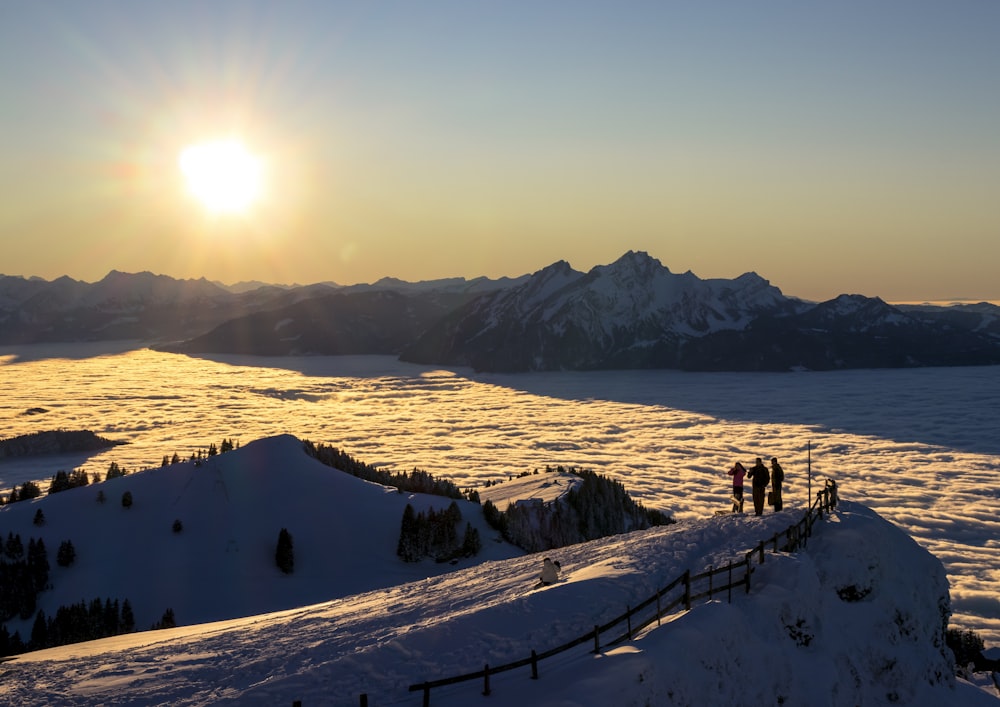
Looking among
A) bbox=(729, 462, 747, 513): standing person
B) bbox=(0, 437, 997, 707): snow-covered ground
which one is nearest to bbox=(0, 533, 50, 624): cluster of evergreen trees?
bbox=(0, 437, 997, 707): snow-covered ground

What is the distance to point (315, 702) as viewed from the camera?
22.2 meters

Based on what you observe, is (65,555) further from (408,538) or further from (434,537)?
(434,537)

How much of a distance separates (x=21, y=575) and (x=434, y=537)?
114ft

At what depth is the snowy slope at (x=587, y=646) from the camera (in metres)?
23.0

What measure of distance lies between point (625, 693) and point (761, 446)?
180m

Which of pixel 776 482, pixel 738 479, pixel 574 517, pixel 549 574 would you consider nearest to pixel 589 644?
pixel 549 574

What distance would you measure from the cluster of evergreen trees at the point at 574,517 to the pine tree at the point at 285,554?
21593mm

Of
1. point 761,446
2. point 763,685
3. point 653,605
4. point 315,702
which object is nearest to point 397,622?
point 315,702

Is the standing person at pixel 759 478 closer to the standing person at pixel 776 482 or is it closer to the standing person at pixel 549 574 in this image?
the standing person at pixel 776 482

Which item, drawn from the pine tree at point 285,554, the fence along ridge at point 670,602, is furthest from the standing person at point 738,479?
the pine tree at point 285,554

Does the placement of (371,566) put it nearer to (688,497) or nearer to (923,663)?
(923,663)

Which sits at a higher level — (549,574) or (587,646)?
(549,574)

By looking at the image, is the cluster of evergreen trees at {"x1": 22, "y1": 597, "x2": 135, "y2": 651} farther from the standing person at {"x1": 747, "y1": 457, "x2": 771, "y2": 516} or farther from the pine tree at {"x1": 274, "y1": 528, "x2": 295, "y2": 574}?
the standing person at {"x1": 747, "y1": 457, "x2": 771, "y2": 516}

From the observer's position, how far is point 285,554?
67.4 meters
